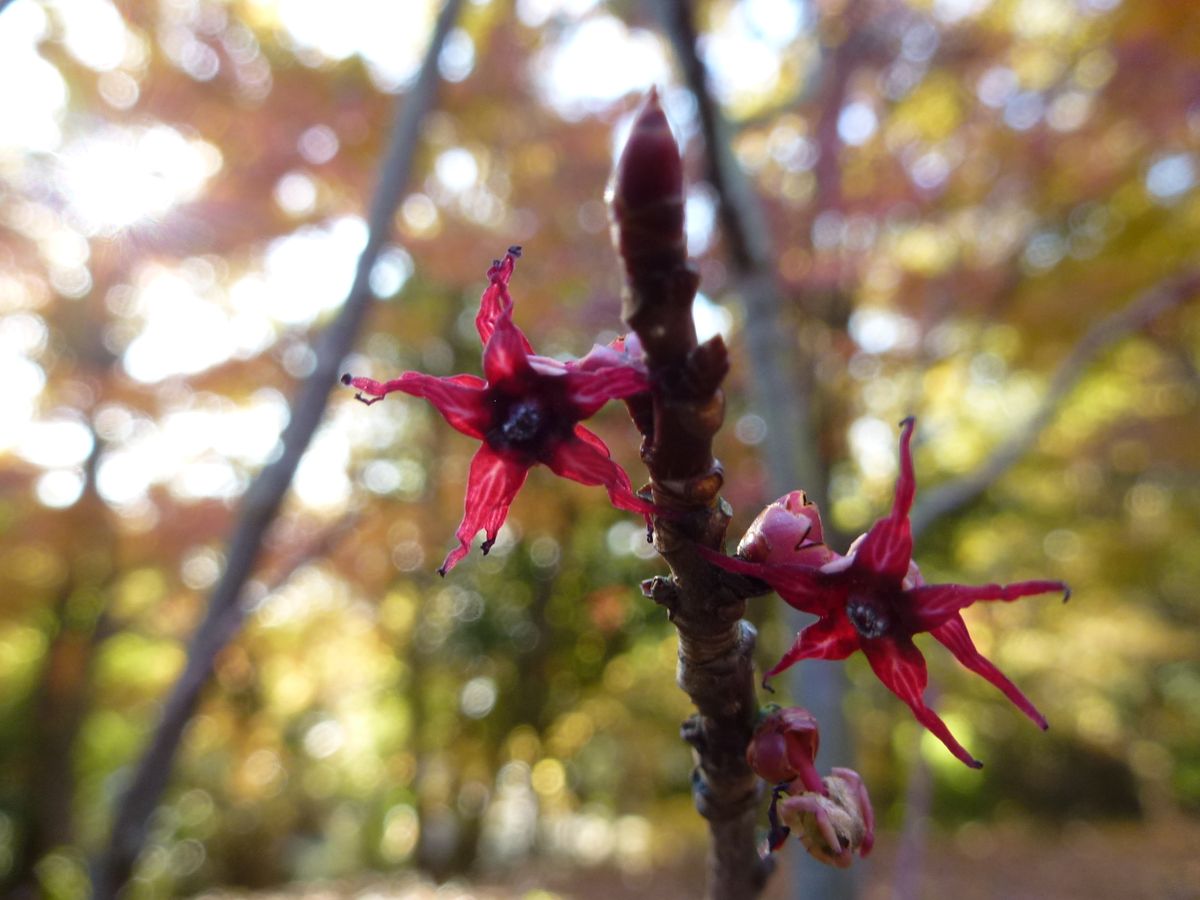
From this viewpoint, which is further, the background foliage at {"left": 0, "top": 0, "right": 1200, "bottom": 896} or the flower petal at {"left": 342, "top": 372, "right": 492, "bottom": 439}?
the background foliage at {"left": 0, "top": 0, "right": 1200, "bottom": 896}

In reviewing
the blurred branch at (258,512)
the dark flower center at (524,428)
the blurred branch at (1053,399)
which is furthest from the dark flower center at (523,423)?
the blurred branch at (1053,399)

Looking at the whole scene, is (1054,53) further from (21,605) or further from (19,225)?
(21,605)

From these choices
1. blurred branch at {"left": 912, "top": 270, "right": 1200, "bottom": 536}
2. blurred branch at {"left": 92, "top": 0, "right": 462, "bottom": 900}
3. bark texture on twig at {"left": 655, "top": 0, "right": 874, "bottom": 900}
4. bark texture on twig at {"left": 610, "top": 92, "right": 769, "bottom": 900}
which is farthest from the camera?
blurred branch at {"left": 912, "top": 270, "right": 1200, "bottom": 536}

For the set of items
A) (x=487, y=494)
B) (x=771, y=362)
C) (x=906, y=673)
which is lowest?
(x=906, y=673)

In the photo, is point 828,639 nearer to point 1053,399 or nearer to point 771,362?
point 771,362

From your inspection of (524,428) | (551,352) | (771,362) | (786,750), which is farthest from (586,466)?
(551,352)

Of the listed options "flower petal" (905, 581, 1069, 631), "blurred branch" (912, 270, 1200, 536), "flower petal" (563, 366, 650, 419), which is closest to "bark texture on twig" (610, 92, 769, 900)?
"flower petal" (563, 366, 650, 419)

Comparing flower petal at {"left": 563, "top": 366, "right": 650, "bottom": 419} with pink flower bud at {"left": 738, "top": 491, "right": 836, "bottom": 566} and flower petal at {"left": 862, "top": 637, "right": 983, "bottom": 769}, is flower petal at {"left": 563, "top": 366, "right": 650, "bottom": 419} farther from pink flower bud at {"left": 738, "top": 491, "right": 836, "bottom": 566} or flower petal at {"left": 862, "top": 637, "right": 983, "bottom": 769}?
flower petal at {"left": 862, "top": 637, "right": 983, "bottom": 769}
